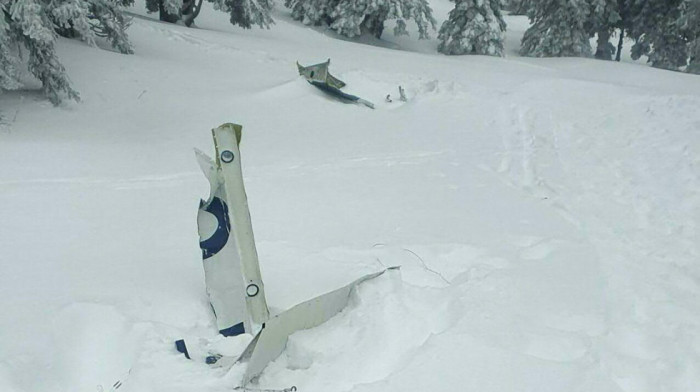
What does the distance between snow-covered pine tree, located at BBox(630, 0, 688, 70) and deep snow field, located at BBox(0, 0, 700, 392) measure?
10.3 meters

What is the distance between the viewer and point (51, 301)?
3439mm

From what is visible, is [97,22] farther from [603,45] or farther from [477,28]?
[603,45]

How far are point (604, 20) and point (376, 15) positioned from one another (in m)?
8.97

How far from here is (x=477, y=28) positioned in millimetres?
20703

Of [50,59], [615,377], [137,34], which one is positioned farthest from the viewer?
[137,34]

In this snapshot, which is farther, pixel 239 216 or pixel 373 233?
pixel 373 233

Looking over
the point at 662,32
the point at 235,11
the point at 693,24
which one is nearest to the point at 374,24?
the point at 235,11

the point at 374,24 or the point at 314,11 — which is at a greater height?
the point at 314,11

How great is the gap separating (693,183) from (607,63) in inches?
478

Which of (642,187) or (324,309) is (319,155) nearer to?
(642,187)

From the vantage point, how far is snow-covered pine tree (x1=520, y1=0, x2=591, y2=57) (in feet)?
66.5

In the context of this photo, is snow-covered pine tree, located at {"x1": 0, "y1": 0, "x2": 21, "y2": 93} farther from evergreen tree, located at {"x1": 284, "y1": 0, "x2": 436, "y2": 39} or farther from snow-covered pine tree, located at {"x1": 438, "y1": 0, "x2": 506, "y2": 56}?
snow-covered pine tree, located at {"x1": 438, "y1": 0, "x2": 506, "y2": 56}

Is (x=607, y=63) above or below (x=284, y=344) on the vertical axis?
above

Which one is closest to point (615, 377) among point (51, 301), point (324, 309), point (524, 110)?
point (324, 309)
